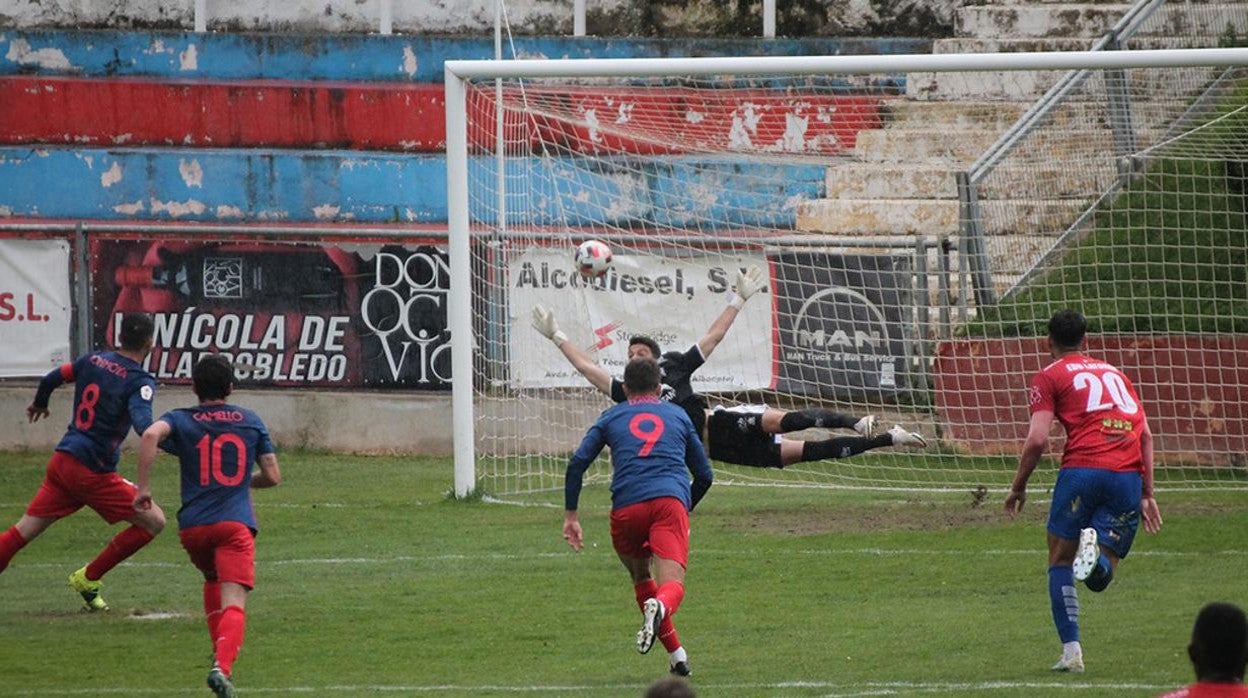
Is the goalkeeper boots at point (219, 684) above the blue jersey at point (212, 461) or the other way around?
the other way around

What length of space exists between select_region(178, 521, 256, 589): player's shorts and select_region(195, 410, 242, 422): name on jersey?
50 cm

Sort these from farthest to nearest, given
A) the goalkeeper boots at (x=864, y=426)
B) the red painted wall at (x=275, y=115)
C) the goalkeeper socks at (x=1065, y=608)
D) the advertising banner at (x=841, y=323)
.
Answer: the red painted wall at (x=275, y=115) < the advertising banner at (x=841, y=323) < the goalkeeper boots at (x=864, y=426) < the goalkeeper socks at (x=1065, y=608)

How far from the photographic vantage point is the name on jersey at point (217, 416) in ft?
29.4

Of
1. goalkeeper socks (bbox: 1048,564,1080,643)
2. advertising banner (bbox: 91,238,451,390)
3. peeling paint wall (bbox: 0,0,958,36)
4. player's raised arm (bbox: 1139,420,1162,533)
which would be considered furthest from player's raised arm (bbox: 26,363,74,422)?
peeling paint wall (bbox: 0,0,958,36)

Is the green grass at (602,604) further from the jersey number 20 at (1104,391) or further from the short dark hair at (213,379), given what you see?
the short dark hair at (213,379)

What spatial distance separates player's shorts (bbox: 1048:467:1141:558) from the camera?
9219 mm

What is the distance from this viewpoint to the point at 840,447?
14.9 m

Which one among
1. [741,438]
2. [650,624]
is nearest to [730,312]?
[741,438]

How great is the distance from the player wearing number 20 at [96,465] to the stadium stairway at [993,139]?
34.1 ft

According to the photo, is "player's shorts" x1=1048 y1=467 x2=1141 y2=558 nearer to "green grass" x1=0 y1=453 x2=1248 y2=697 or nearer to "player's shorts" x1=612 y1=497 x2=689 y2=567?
"green grass" x1=0 y1=453 x2=1248 y2=697

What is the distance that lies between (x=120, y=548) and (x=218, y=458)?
9.40 ft

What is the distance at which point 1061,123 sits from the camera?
20.7 meters

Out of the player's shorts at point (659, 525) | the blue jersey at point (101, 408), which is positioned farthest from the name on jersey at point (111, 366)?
the player's shorts at point (659, 525)

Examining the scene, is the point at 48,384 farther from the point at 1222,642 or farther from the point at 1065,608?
the point at 1222,642
